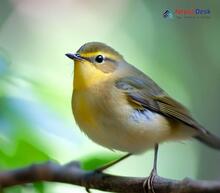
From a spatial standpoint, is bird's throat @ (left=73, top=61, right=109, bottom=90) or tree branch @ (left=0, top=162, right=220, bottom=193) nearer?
tree branch @ (left=0, top=162, right=220, bottom=193)

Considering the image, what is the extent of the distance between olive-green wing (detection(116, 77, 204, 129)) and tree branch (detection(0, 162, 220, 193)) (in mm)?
165

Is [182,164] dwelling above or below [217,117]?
below

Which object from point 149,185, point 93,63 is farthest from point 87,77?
point 149,185

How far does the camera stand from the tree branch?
0.68 metres

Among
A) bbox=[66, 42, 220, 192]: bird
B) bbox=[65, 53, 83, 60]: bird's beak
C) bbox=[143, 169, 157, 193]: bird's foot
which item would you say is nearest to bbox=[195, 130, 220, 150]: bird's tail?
bbox=[66, 42, 220, 192]: bird

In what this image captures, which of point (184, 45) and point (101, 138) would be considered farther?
point (184, 45)

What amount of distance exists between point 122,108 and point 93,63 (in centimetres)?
11

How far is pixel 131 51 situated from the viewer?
1.03 m

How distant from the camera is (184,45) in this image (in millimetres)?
1107

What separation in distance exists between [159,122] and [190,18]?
9.5 inches

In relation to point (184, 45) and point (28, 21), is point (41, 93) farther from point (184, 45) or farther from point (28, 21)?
point (184, 45)

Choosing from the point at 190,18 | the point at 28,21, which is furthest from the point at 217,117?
the point at 28,21

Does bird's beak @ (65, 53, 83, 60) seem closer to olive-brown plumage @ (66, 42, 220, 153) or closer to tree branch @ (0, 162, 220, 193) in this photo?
olive-brown plumage @ (66, 42, 220, 153)

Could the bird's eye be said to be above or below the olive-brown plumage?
above
